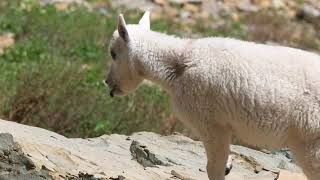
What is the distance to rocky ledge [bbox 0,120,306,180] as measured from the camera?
8.19 metres

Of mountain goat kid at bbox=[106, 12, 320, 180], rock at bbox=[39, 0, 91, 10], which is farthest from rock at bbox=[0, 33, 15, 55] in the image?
mountain goat kid at bbox=[106, 12, 320, 180]

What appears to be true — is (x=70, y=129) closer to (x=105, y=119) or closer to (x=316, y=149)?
(x=105, y=119)

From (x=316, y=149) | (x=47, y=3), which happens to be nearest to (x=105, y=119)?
(x=316, y=149)

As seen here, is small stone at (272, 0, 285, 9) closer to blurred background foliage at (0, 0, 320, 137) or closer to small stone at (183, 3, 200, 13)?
blurred background foliage at (0, 0, 320, 137)

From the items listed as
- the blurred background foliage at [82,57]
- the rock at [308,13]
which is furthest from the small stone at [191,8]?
the rock at [308,13]

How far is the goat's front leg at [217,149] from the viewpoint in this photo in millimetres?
8242

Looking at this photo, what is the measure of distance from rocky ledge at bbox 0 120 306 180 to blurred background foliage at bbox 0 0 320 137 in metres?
1.61

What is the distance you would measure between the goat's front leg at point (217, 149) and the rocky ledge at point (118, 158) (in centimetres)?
74

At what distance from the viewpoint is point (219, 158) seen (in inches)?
330

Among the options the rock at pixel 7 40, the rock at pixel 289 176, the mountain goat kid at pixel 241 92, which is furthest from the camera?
the rock at pixel 7 40

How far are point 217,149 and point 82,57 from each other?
9.68m

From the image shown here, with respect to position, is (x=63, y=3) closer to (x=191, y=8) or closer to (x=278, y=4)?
(x=191, y=8)

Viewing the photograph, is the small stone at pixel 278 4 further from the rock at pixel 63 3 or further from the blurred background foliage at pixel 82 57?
the rock at pixel 63 3

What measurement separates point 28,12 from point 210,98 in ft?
40.9
